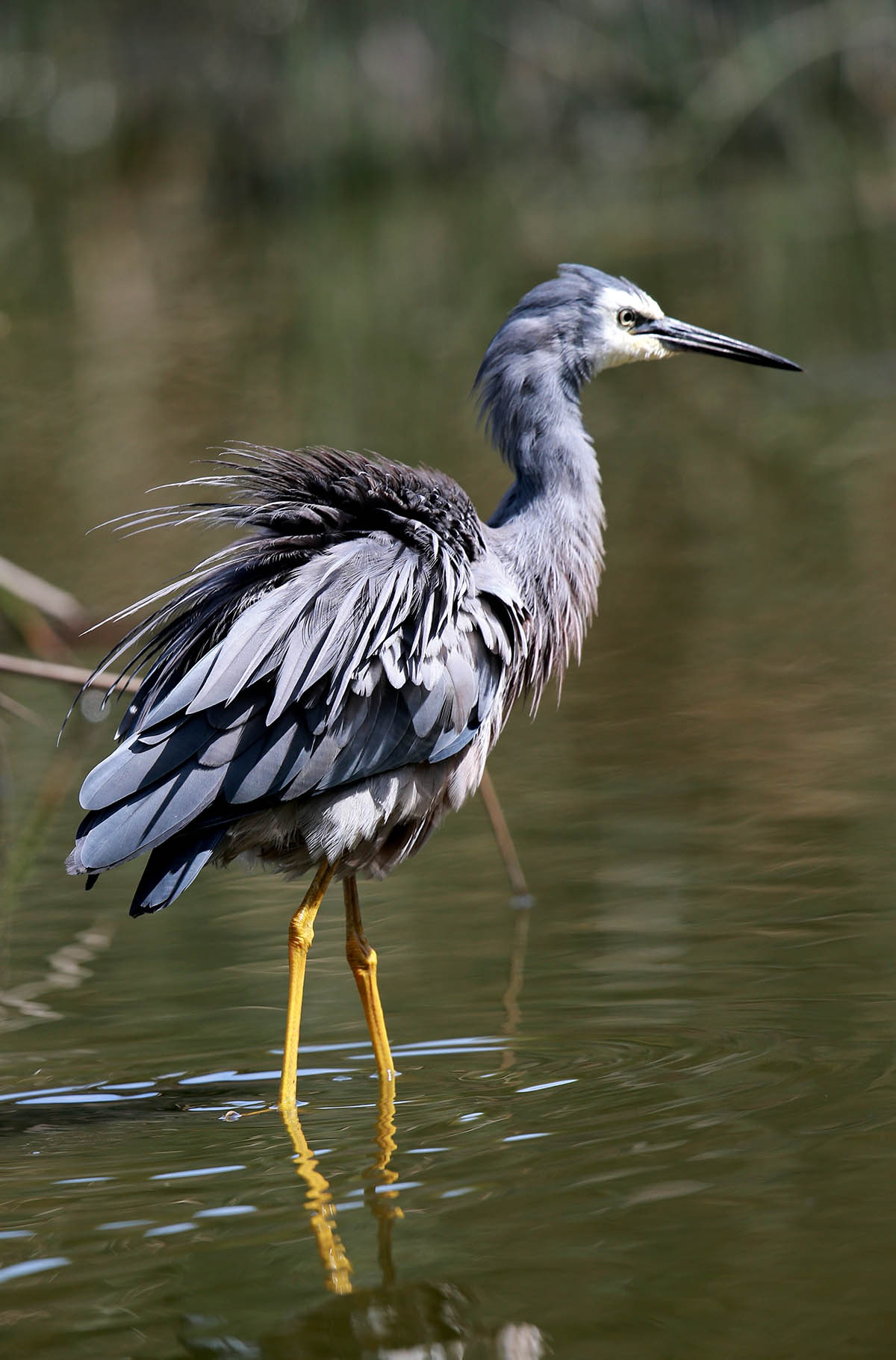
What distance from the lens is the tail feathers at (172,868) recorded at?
5082 millimetres

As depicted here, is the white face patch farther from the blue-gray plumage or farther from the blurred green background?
the blurred green background

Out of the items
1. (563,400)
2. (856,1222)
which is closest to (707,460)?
(563,400)

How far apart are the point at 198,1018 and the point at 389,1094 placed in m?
0.87

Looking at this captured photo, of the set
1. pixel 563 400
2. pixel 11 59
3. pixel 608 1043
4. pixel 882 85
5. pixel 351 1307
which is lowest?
pixel 351 1307

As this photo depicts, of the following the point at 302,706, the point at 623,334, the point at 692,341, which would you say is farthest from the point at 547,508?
the point at 302,706

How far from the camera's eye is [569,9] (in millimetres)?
29750

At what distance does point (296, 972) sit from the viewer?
5.27 metres

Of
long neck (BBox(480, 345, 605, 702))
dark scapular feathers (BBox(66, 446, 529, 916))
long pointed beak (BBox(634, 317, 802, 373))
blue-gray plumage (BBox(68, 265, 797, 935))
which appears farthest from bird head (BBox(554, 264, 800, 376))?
dark scapular feathers (BBox(66, 446, 529, 916))

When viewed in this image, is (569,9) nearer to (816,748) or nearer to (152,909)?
(816,748)

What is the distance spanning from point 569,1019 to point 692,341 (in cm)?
233

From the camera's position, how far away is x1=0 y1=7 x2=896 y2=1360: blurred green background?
3.88m

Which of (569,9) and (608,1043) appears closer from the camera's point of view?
(608,1043)

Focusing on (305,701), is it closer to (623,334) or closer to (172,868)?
(172,868)

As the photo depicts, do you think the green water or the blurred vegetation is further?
the blurred vegetation
